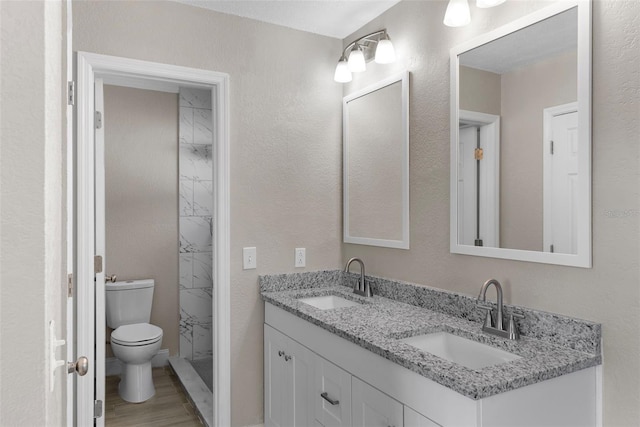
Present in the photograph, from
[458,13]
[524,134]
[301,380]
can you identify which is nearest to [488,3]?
[458,13]

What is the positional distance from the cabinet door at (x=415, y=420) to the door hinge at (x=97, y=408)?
5.65 ft

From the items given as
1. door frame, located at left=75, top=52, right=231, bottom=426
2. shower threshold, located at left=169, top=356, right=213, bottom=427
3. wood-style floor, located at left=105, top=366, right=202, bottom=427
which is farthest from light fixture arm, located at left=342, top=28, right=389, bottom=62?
wood-style floor, located at left=105, top=366, right=202, bottom=427

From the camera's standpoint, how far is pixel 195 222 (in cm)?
380

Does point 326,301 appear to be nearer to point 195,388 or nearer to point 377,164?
point 377,164

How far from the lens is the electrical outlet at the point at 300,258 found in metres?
2.67

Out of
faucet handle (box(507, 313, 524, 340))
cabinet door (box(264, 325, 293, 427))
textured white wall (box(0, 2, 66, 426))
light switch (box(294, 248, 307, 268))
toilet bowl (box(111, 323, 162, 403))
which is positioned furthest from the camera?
toilet bowl (box(111, 323, 162, 403))

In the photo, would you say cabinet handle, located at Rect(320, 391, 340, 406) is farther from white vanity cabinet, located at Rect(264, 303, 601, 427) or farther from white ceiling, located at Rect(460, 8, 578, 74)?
white ceiling, located at Rect(460, 8, 578, 74)

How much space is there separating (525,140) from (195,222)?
112 inches

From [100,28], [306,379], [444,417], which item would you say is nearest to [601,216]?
[444,417]

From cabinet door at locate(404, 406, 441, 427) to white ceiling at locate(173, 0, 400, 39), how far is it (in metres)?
1.98

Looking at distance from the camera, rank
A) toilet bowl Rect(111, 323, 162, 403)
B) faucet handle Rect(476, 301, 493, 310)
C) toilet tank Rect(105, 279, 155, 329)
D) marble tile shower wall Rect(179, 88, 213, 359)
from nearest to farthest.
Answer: faucet handle Rect(476, 301, 493, 310) → toilet bowl Rect(111, 323, 162, 403) → toilet tank Rect(105, 279, 155, 329) → marble tile shower wall Rect(179, 88, 213, 359)

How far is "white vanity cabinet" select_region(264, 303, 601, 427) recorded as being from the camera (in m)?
1.28

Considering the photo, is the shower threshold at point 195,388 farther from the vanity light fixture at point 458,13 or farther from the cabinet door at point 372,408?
the vanity light fixture at point 458,13

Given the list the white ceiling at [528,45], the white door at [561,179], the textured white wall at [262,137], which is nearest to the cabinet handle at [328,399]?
the textured white wall at [262,137]
